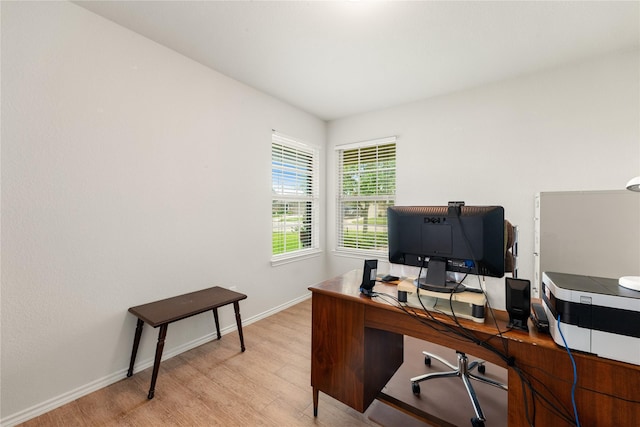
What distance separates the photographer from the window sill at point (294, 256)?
3.18 m

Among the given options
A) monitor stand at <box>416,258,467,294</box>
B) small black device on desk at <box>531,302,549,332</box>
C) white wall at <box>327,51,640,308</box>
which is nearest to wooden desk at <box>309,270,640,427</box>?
small black device on desk at <box>531,302,549,332</box>

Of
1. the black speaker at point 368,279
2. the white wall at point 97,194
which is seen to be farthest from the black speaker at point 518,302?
the white wall at point 97,194

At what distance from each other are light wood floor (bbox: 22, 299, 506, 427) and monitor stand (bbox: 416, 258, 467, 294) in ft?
2.96

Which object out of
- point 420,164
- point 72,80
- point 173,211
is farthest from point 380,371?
point 72,80

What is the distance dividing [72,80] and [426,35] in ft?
8.66

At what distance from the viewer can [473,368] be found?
1977 mm

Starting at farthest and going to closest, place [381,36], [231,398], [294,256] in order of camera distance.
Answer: [294,256]
[381,36]
[231,398]

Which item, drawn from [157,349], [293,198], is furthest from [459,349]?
[293,198]

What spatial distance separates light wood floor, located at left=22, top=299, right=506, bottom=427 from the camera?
5.08 feet

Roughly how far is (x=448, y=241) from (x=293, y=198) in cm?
242

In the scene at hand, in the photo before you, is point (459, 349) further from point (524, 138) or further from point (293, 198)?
point (293, 198)

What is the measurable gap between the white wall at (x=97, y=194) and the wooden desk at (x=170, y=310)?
0.35 feet

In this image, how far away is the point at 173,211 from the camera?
7.34ft

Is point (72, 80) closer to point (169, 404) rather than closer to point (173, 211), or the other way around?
point (173, 211)
